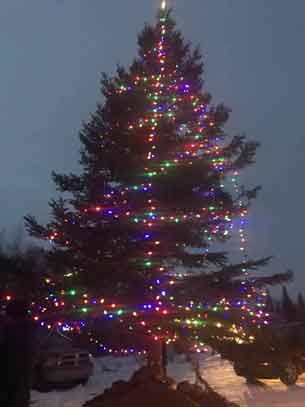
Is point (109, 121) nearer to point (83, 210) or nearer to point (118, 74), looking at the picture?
point (118, 74)

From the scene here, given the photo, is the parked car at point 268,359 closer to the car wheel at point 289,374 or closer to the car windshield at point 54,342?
the car wheel at point 289,374

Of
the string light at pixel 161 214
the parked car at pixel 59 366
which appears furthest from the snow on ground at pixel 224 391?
the string light at pixel 161 214

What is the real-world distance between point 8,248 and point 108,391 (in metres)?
50.9

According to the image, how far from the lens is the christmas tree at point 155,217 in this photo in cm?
1209

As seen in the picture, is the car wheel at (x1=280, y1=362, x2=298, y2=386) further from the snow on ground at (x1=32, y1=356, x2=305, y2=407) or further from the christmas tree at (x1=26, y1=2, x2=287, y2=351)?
the christmas tree at (x1=26, y1=2, x2=287, y2=351)

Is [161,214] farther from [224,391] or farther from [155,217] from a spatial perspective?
[224,391]

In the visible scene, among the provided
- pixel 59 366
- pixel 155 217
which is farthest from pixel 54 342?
pixel 155 217

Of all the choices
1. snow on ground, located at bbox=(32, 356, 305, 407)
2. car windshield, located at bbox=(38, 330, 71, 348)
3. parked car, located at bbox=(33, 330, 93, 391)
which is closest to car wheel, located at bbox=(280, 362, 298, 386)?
snow on ground, located at bbox=(32, 356, 305, 407)

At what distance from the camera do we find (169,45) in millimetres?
14727

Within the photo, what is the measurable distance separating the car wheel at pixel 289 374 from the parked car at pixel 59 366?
5.32 m

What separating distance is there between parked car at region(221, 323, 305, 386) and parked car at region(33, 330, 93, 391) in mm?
4009

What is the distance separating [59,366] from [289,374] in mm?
6209

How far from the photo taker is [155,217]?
12.6 m

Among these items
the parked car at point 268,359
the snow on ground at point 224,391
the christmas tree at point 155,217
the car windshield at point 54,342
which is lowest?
the snow on ground at point 224,391
